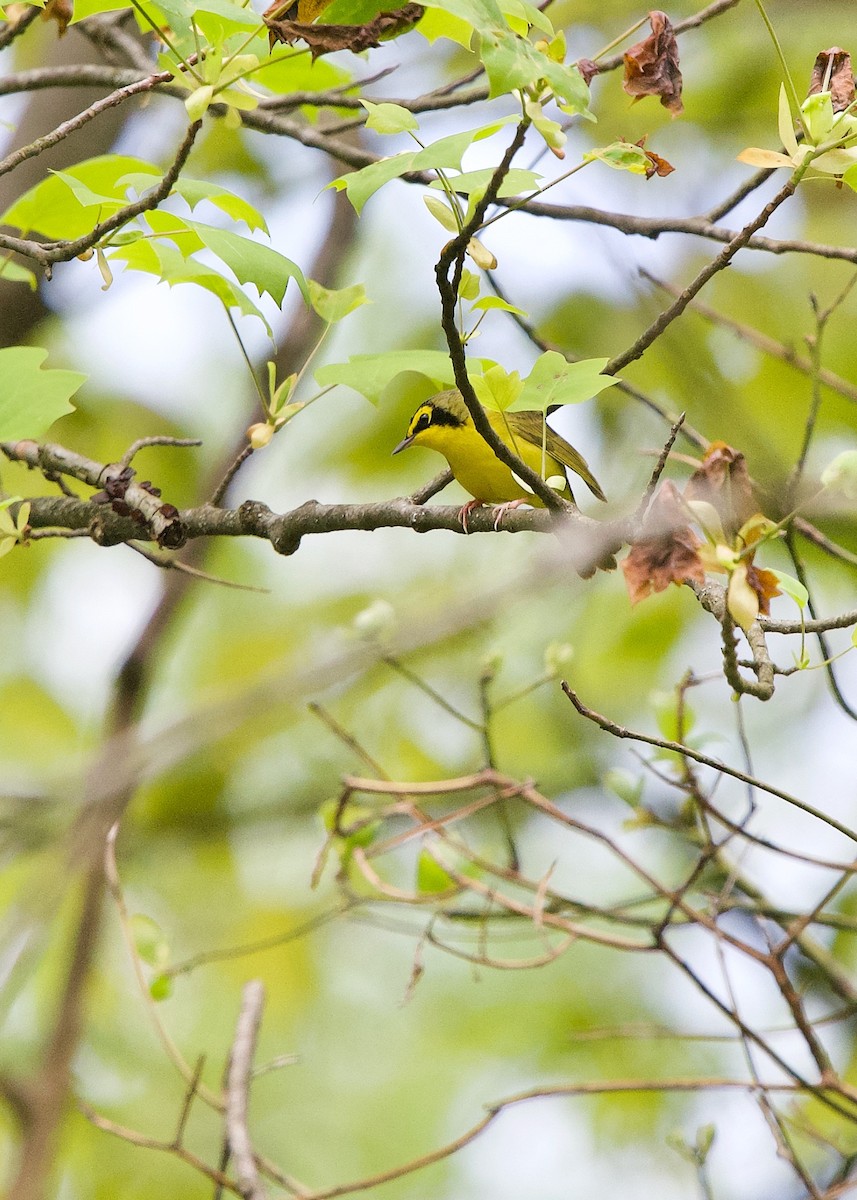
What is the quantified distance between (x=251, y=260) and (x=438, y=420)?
215 cm

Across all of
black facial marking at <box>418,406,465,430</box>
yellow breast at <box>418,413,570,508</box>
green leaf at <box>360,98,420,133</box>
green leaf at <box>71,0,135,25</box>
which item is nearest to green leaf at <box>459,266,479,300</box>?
green leaf at <box>360,98,420,133</box>

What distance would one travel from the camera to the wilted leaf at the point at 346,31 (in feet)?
5.12

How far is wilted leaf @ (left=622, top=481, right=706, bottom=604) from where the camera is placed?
131cm

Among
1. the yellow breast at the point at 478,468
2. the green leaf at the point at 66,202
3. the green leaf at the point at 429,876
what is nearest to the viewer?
the green leaf at the point at 66,202

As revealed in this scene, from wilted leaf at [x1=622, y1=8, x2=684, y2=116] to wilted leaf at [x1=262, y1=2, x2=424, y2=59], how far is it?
30 centimetres

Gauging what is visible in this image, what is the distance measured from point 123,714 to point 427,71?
312cm

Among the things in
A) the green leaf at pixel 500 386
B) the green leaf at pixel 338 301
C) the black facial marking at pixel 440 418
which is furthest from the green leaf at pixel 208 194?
the black facial marking at pixel 440 418

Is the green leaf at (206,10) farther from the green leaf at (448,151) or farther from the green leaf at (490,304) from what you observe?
the green leaf at (490,304)

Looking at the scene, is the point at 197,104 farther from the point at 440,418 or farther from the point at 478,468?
the point at 440,418

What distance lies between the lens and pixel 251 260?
1.71m

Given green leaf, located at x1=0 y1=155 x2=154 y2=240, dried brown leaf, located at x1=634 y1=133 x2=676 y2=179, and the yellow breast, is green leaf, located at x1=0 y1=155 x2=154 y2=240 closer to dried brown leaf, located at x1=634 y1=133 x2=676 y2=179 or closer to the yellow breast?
dried brown leaf, located at x1=634 y1=133 x2=676 y2=179

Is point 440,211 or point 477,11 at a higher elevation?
point 477,11

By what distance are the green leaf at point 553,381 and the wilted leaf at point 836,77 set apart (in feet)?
1.49

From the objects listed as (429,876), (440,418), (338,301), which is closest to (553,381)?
(338,301)
